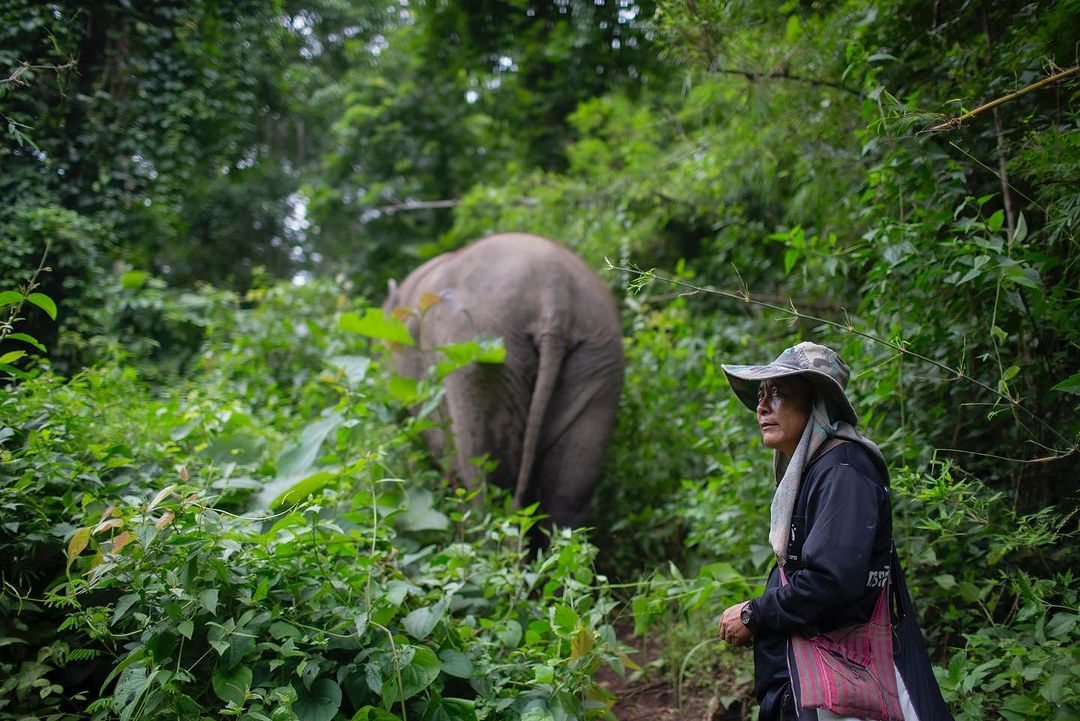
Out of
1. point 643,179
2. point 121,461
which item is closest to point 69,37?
point 121,461

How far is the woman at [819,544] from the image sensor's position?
6.17ft

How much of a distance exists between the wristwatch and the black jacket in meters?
0.01

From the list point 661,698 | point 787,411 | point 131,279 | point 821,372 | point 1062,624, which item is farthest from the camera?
point 131,279

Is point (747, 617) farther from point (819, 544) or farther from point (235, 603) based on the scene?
point (235, 603)

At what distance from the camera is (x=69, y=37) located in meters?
4.82

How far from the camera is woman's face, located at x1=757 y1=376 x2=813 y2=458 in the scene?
7.13 feet

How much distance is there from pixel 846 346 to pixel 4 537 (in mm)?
3203

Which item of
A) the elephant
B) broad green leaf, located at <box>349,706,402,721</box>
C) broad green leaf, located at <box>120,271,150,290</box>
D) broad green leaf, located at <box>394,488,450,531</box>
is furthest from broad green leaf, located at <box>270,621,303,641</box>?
broad green leaf, located at <box>120,271,150,290</box>

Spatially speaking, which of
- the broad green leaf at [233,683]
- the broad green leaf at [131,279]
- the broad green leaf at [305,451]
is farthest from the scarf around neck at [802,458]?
the broad green leaf at [131,279]

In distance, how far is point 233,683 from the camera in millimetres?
2271

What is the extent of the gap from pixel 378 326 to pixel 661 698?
2.47 m

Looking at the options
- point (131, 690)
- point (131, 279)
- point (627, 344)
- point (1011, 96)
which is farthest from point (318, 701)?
point (131, 279)

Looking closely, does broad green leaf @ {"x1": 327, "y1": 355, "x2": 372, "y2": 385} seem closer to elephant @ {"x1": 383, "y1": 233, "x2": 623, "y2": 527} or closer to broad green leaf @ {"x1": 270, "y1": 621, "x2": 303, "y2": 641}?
elephant @ {"x1": 383, "y1": 233, "x2": 623, "y2": 527}

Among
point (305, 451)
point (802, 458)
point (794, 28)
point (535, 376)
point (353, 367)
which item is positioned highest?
point (794, 28)
